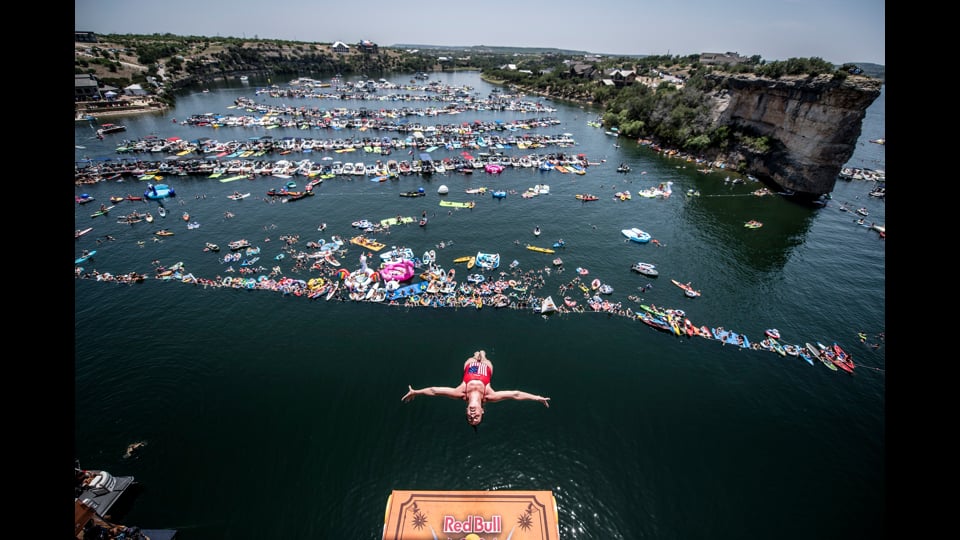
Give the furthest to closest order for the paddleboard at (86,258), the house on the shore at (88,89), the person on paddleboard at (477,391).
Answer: the house on the shore at (88,89), the paddleboard at (86,258), the person on paddleboard at (477,391)

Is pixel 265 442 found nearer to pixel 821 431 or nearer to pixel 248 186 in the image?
pixel 821 431

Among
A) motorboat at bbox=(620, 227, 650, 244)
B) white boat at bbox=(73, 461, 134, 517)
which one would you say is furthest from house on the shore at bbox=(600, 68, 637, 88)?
white boat at bbox=(73, 461, 134, 517)

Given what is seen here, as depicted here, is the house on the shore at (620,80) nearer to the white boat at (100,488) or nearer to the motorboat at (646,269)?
the motorboat at (646,269)

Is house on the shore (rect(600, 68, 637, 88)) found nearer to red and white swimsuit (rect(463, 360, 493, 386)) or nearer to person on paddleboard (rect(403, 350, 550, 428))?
red and white swimsuit (rect(463, 360, 493, 386))

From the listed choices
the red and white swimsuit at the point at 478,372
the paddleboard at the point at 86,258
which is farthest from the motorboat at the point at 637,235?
the paddleboard at the point at 86,258
